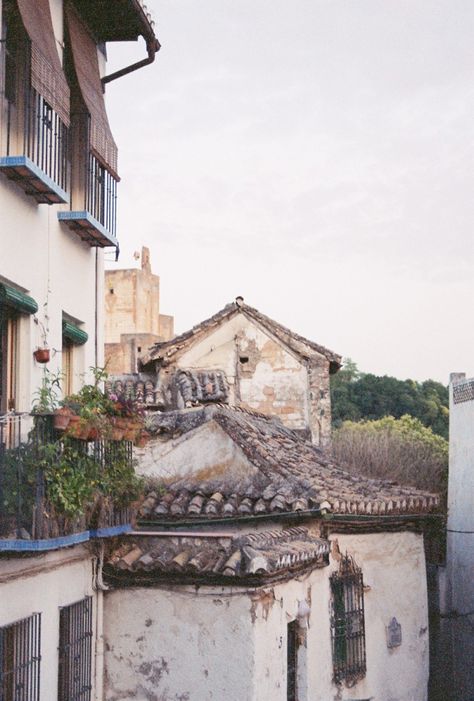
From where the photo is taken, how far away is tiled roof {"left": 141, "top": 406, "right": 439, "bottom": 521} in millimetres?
12742

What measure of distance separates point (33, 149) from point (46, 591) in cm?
391

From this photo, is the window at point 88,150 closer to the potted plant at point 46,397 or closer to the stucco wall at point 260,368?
the potted plant at point 46,397

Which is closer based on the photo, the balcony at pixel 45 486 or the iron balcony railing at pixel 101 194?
the balcony at pixel 45 486

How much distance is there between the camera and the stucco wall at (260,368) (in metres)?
26.8

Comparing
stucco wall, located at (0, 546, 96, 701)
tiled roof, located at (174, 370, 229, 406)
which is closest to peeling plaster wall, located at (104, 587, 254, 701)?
stucco wall, located at (0, 546, 96, 701)

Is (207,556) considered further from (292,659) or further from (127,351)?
(127,351)

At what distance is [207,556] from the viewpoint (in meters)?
10.9

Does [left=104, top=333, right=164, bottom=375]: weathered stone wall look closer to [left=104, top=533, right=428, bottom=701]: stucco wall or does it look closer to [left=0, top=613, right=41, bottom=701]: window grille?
[left=104, top=533, right=428, bottom=701]: stucco wall

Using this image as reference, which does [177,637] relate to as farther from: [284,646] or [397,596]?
[397,596]

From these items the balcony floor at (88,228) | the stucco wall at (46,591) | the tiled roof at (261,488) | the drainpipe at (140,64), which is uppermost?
the drainpipe at (140,64)

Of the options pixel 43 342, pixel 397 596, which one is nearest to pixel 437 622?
pixel 397 596

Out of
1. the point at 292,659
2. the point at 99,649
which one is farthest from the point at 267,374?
the point at 99,649

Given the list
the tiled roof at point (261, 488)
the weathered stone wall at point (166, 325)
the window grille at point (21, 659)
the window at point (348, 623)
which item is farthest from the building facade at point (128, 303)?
the window grille at point (21, 659)

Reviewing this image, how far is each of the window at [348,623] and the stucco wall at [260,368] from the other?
12.6 metres
